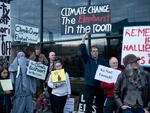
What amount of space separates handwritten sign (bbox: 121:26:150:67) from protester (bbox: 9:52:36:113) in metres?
2.20

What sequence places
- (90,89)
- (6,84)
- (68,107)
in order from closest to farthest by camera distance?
(6,84) → (90,89) → (68,107)

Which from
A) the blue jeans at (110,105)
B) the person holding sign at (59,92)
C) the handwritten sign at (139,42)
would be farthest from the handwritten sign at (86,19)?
the blue jeans at (110,105)

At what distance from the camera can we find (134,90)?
17.2ft

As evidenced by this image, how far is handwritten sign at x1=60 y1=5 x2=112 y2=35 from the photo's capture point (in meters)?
7.51

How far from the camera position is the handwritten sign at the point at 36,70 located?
7916 millimetres

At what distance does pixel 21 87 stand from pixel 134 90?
3.15 metres

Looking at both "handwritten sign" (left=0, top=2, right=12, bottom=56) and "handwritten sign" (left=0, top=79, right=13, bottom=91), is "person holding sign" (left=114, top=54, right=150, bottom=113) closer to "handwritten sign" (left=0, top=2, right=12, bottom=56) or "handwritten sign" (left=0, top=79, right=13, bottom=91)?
"handwritten sign" (left=0, top=79, right=13, bottom=91)

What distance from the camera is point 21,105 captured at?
766cm

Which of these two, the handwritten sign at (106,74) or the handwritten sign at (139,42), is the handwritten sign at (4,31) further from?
the handwritten sign at (139,42)

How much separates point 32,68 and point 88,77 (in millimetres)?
1419

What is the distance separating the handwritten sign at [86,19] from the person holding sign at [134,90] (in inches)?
89.1

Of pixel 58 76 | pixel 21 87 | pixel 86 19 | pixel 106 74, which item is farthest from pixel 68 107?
pixel 86 19

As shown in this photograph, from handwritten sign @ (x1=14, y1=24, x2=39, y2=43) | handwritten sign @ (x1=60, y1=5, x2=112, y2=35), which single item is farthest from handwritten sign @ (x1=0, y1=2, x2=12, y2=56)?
handwritten sign @ (x1=14, y1=24, x2=39, y2=43)

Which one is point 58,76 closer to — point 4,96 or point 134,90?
point 4,96
